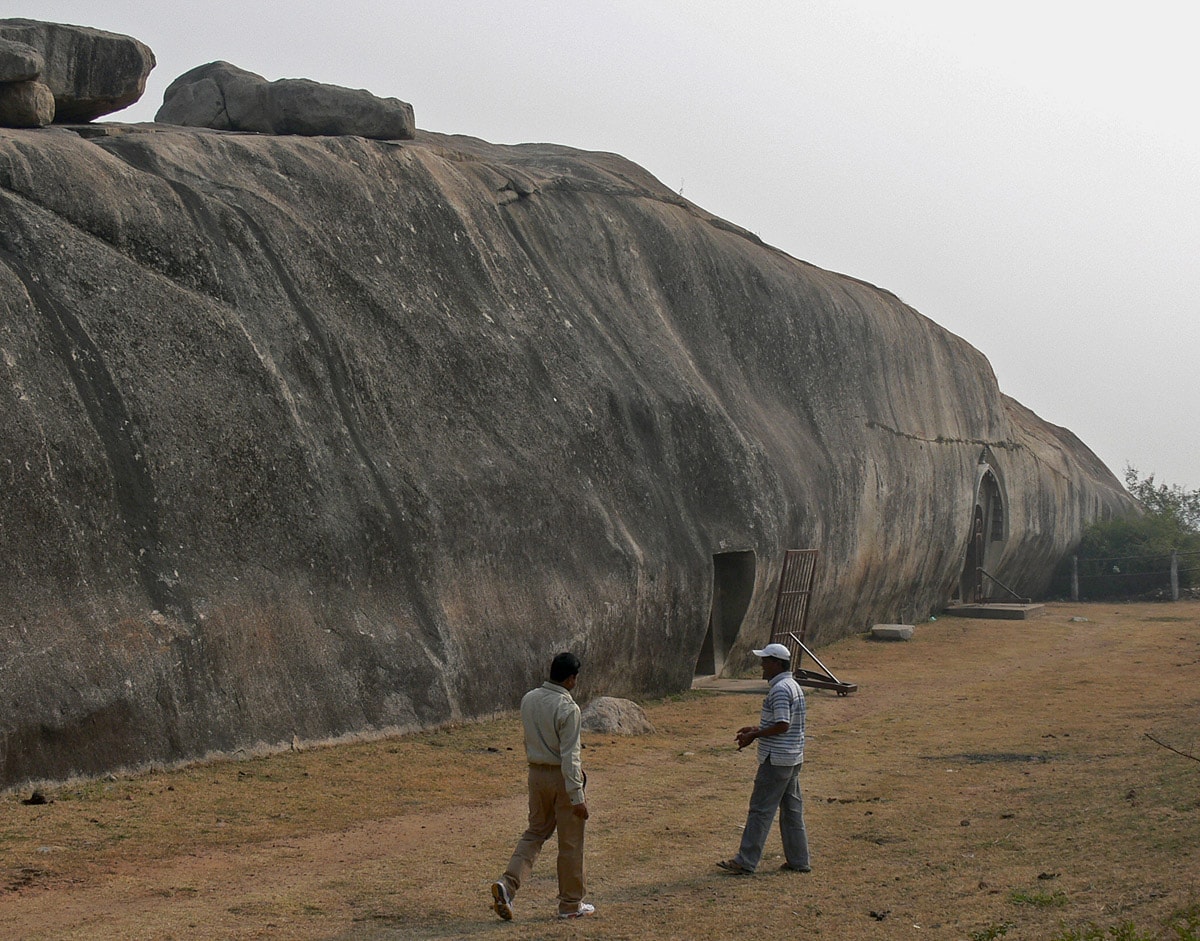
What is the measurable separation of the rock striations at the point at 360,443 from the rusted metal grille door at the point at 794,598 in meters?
0.29

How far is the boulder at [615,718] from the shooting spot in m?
12.2

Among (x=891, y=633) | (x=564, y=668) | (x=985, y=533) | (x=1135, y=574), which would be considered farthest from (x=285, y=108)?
(x=1135, y=574)

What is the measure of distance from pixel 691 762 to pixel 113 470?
17.2ft

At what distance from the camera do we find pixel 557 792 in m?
6.23

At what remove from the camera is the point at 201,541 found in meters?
10.1

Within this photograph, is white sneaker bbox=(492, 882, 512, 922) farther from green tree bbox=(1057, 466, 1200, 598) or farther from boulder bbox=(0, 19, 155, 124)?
green tree bbox=(1057, 466, 1200, 598)

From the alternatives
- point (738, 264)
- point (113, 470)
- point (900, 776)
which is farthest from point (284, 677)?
point (738, 264)

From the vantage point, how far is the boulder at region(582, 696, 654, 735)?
1216 cm

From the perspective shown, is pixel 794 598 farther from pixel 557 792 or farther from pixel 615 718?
pixel 557 792

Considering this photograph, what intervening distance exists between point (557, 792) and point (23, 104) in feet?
30.3

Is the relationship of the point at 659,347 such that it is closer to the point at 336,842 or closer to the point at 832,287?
the point at 832,287

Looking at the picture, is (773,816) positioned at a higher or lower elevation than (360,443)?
lower

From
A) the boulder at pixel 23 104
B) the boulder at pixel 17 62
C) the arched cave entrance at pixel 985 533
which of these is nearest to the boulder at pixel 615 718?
the boulder at pixel 23 104

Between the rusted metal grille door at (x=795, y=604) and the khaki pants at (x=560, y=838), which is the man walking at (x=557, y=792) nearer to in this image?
the khaki pants at (x=560, y=838)
